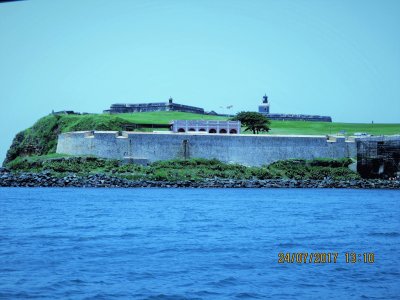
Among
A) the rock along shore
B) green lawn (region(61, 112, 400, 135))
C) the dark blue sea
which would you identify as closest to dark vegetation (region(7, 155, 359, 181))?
the rock along shore

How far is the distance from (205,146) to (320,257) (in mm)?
36527

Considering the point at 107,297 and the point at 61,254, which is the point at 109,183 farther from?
the point at 107,297

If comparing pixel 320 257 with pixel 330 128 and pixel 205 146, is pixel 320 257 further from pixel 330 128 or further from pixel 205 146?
pixel 330 128

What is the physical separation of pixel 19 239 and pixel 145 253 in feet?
13.9

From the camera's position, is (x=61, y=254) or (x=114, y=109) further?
(x=114, y=109)

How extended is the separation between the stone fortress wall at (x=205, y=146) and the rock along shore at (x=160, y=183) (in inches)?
197

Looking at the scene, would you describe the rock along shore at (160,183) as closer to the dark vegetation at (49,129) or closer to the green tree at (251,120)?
the dark vegetation at (49,129)

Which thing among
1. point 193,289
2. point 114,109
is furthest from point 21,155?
point 193,289

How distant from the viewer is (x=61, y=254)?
16.5m

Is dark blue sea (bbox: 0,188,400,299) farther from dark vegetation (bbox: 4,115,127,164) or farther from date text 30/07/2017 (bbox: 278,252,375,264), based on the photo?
dark vegetation (bbox: 4,115,127,164)

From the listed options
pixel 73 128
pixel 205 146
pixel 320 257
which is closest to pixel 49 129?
pixel 73 128

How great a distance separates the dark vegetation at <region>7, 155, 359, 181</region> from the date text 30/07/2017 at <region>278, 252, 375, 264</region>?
30594 mm

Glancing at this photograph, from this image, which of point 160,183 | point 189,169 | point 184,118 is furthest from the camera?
point 184,118

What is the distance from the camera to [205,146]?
52906mm
